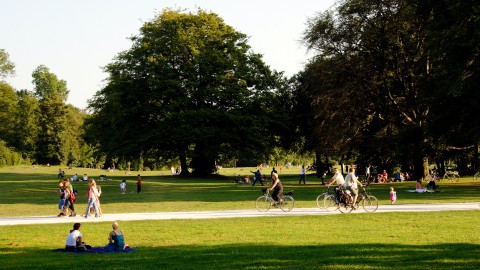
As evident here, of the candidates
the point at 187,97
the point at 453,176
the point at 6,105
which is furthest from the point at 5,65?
the point at 453,176

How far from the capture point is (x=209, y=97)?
66.2m

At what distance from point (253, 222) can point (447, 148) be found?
29.8 metres

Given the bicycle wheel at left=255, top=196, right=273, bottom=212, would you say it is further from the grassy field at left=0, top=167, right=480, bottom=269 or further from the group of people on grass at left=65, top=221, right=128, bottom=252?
the group of people on grass at left=65, top=221, right=128, bottom=252

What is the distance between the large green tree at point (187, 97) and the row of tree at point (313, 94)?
0.14 meters

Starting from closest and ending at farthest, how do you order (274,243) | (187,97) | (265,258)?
(265,258)
(274,243)
(187,97)

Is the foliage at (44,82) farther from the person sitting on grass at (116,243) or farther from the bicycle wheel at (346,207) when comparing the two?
the person sitting on grass at (116,243)

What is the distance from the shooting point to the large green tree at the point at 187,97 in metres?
64.1

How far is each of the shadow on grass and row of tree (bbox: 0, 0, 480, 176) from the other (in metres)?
21.2

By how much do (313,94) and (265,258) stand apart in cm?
4483

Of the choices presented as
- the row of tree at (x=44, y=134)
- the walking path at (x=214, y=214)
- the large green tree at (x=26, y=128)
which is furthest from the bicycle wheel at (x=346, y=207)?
the large green tree at (x=26, y=128)

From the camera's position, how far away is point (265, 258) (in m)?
13.3

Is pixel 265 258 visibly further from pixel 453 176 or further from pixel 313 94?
pixel 313 94

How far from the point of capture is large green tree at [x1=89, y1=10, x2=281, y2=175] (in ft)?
210

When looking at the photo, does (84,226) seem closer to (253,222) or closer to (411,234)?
(253,222)
